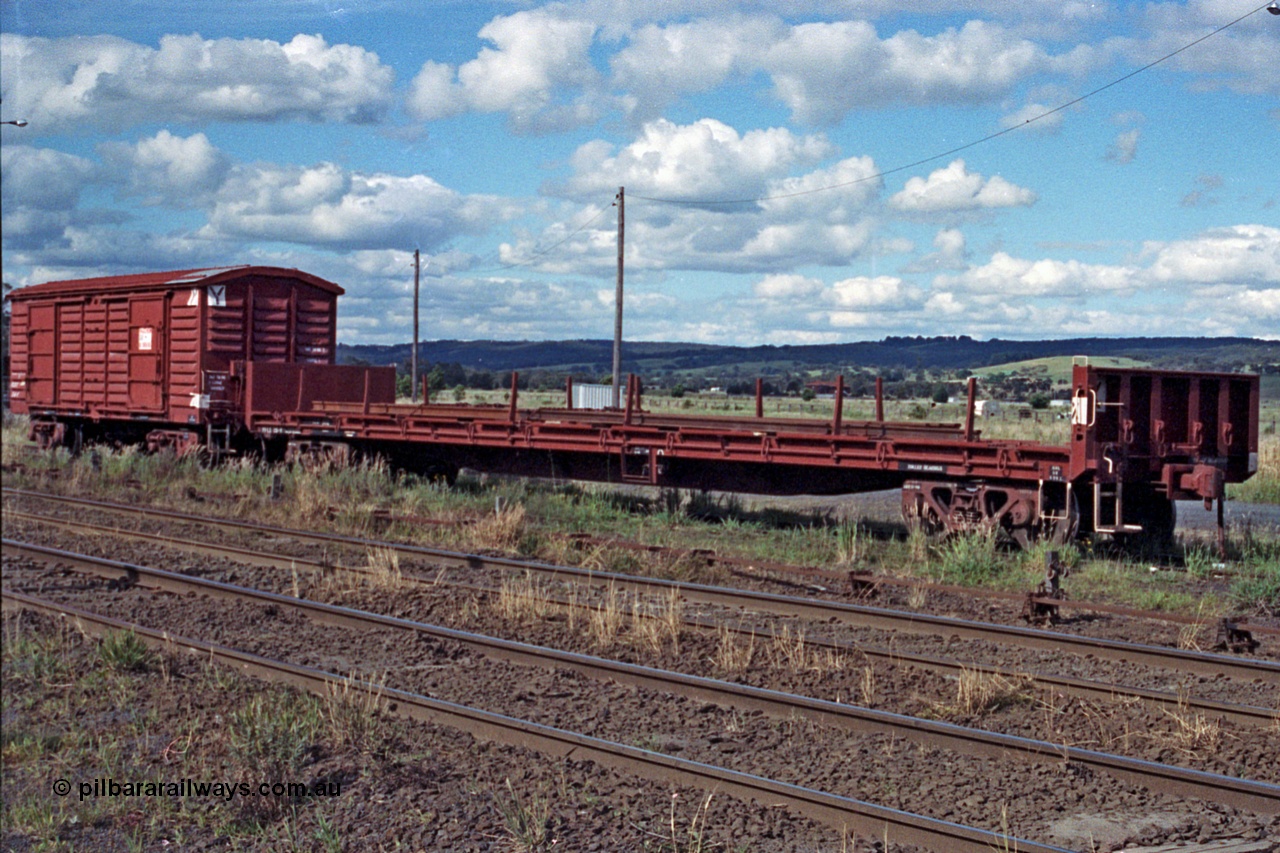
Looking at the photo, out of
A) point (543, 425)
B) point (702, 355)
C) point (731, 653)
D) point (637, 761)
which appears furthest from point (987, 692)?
point (702, 355)

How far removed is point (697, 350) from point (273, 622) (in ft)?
354

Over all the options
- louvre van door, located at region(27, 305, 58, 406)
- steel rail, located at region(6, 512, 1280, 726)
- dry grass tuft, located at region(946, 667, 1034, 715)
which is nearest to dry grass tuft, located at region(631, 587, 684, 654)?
steel rail, located at region(6, 512, 1280, 726)

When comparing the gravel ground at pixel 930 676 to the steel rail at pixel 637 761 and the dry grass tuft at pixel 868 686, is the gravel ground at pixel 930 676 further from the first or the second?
the steel rail at pixel 637 761

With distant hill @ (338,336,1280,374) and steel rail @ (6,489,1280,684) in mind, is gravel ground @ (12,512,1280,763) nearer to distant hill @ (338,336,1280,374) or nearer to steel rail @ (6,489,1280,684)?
steel rail @ (6,489,1280,684)

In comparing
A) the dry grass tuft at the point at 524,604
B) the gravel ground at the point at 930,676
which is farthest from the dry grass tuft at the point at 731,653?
the dry grass tuft at the point at 524,604

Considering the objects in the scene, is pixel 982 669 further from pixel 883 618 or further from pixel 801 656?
pixel 883 618

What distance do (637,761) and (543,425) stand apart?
993 cm

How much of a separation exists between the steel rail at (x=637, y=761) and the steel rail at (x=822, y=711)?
1072mm

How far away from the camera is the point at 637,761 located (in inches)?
241

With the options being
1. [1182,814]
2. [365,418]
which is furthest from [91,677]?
[365,418]

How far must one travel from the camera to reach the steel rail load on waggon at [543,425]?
12.4 m

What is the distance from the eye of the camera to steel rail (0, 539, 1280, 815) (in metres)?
5.66

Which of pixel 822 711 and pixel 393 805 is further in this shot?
pixel 822 711

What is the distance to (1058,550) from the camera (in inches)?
471
